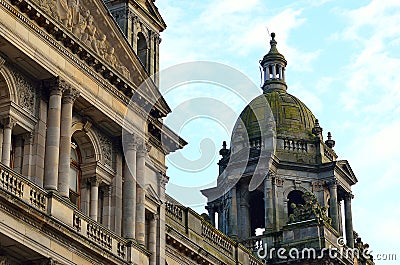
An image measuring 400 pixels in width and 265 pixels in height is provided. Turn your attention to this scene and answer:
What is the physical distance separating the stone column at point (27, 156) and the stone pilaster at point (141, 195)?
226 inches

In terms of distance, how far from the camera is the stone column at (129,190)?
4191 centimetres

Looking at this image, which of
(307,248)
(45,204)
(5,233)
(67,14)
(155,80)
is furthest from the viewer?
(307,248)

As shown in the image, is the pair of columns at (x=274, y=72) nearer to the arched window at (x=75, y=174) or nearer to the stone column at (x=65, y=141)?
the arched window at (x=75, y=174)

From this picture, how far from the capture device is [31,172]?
38094 mm

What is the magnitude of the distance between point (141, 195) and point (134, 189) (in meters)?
0.55

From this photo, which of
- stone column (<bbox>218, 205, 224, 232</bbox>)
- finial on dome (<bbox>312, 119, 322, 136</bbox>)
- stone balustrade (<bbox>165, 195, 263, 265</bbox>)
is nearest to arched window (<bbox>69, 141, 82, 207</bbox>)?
stone balustrade (<bbox>165, 195, 263, 265</bbox>)

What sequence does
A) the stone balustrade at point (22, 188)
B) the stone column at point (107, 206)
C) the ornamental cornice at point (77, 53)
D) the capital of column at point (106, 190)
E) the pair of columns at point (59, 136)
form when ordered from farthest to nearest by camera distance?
the capital of column at point (106, 190)
the stone column at point (107, 206)
the pair of columns at point (59, 136)
the ornamental cornice at point (77, 53)
the stone balustrade at point (22, 188)

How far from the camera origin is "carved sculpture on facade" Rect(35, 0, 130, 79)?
1565 inches

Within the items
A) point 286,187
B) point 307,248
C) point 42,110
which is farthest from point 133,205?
point 286,187

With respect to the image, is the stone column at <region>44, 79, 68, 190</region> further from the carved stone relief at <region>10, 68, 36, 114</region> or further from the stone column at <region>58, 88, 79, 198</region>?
the carved stone relief at <region>10, 68, 36, 114</region>

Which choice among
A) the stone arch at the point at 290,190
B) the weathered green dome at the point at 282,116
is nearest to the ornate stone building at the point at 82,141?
the stone arch at the point at 290,190

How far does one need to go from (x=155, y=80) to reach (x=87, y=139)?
7156 mm

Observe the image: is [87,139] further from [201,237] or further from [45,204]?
[201,237]

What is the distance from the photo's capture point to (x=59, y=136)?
128ft
